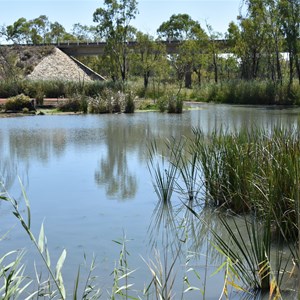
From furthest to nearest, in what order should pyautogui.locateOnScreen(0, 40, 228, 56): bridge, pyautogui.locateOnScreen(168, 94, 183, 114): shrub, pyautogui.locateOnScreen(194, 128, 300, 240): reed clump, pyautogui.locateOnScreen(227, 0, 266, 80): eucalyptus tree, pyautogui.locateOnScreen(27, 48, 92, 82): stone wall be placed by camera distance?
pyautogui.locateOnScreen(0, 40, 228, 56): bridge
pyautogui.locateOnScreen(27, 48, 92, 82): stone wall
pyautogui.locateOnScreen(227, 0, 266, 80): eucalyptus tree
pyautogui.locateOnScreen(168, 94, 183, 114): shrub
pyautogui.locateOnScreen(194, 128, 300, 240): reed clump

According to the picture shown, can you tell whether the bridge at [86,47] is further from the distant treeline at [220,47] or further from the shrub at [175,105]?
the shrub at [175,105]

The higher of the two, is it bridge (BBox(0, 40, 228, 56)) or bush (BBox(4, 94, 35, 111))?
bridge (BBox(0, 40, 228, 56))

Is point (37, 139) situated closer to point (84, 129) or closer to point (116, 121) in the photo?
point (84, 129)

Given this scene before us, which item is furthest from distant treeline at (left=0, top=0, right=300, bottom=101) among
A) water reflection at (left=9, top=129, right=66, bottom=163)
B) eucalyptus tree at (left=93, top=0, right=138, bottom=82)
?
water reflection at (left=9, top=129, right=66, bottom=163)

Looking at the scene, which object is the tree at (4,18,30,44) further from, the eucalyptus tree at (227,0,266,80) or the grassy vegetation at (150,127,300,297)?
the grassy vegetation at (150,127,300,297)

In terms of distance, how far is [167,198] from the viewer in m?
5.68

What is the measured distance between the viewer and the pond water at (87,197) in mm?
3907

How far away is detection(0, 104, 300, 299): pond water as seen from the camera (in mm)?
3907

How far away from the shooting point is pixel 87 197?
610 cm

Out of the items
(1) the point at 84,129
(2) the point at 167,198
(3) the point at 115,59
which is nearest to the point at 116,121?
(1) the point at 84,129

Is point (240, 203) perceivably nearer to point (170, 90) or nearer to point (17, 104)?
point (17, 104)

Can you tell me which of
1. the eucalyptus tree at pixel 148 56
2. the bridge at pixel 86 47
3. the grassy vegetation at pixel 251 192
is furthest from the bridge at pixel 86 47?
the grassy vegetation at pixel 251 192

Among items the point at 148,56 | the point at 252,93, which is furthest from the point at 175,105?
the point at 148,56

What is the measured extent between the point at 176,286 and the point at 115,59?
105 ft
